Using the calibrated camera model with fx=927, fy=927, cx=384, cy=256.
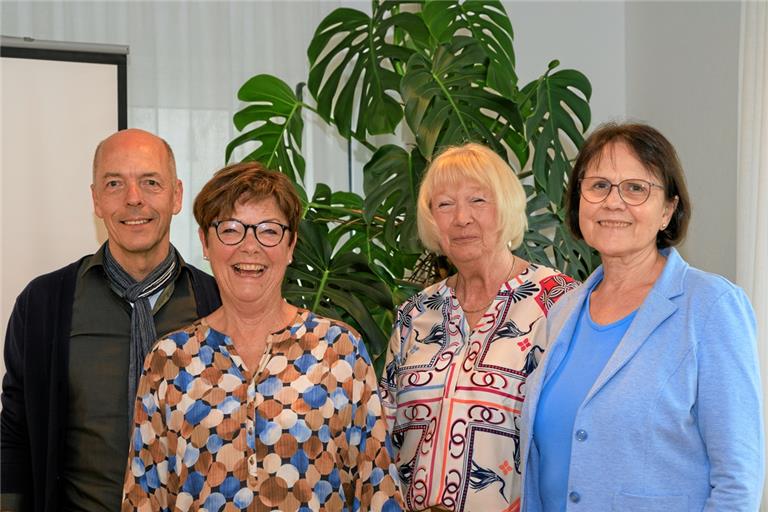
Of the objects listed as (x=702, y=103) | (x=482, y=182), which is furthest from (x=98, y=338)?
(x=702, y=103)

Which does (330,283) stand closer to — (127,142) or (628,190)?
(127,142)

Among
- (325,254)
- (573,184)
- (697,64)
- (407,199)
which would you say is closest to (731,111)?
(697,64)

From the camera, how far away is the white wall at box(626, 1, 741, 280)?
154 inches

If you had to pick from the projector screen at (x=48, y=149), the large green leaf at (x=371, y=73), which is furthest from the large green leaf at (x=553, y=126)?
the projector screen at (x=48, y=149)

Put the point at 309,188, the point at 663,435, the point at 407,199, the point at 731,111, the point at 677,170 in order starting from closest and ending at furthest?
the point at 663,435, the point at 677,170, the point at 407,199, the point at 731,111, the point at 309,188

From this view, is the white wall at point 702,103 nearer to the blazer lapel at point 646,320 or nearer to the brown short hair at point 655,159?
the brown short hair at point 655,159

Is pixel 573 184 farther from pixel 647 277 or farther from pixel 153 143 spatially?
pixel 153 143

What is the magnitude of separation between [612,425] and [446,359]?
0.57 meters

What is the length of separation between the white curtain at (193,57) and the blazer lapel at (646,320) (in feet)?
8.75

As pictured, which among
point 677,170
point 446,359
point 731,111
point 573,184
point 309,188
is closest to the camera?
point 677,170

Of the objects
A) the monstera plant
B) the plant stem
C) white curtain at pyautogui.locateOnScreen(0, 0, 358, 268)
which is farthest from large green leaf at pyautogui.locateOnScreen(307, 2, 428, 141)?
white curtain at pyautogui.locateOnScreen(0, 0, 358, 268)

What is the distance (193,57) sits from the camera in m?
4.18

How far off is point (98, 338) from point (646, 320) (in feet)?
4.29

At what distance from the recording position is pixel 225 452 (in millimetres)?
1935
